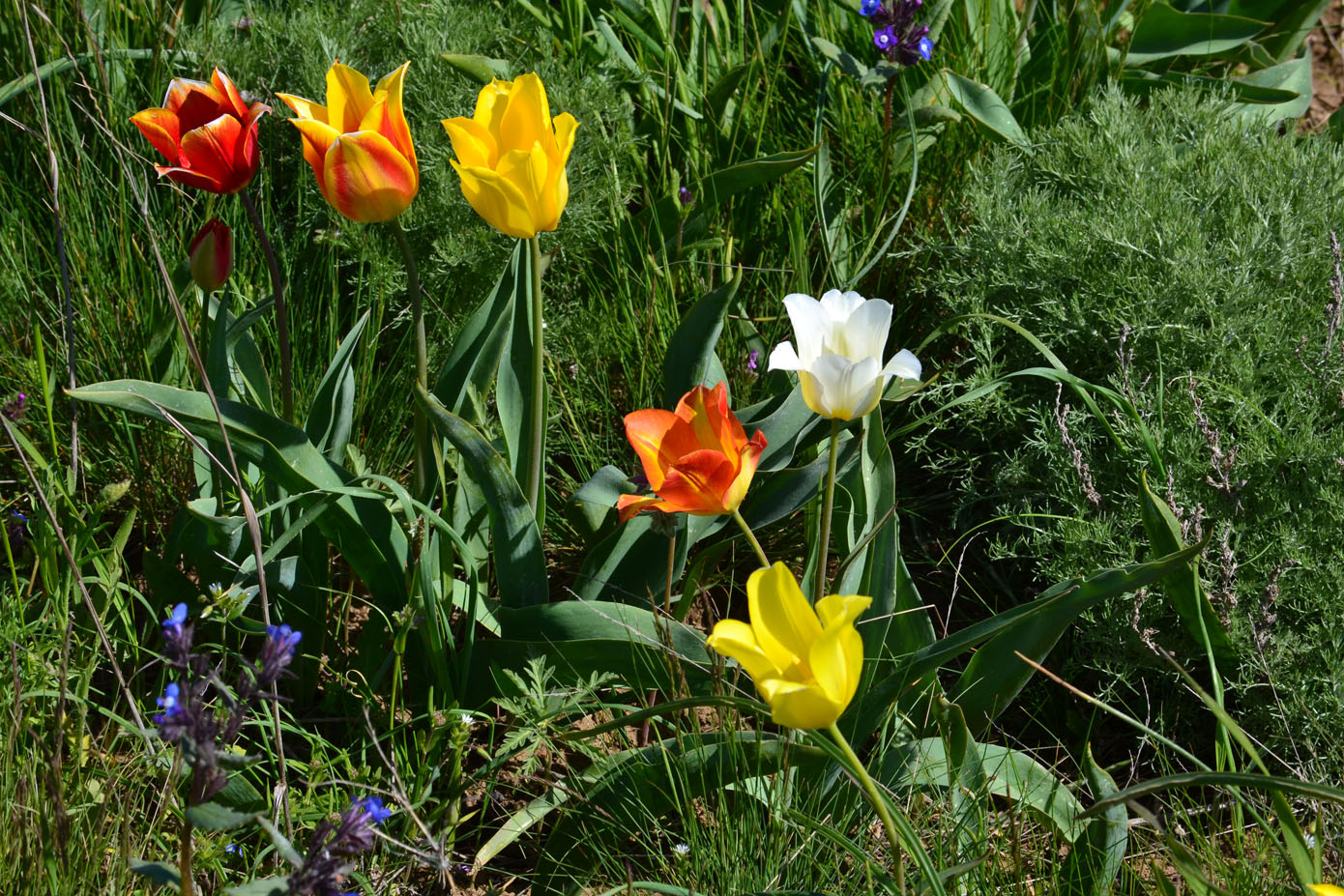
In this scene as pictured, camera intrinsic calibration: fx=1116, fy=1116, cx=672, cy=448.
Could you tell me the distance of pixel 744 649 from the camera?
0.92 metres

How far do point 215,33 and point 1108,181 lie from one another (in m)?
1.85

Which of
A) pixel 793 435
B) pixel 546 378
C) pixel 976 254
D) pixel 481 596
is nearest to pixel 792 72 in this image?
pixel 976 254

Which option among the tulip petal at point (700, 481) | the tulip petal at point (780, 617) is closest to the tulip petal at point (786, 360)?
the tulip petal at point (700, 481)

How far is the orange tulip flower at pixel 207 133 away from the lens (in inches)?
51.3

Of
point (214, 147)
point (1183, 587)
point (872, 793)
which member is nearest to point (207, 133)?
point (214, 147)

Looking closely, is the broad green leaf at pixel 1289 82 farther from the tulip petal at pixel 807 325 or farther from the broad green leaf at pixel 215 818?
the broad green leaf at pixel 215 818

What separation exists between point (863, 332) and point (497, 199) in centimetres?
43

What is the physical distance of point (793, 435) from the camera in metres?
1.62

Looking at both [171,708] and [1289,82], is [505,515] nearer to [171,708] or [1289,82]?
[171,708]

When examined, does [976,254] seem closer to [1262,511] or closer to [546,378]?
[1262,511]

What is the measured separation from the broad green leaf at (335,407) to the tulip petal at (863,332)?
0.68m

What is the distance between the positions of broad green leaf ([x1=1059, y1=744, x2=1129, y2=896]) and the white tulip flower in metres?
0.46

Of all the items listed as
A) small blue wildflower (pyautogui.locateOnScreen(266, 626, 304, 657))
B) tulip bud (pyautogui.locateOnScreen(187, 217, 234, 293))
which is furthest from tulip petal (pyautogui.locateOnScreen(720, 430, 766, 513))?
tulip bud (pyautogui.locateOnScreen(187, 217, 234, 293))

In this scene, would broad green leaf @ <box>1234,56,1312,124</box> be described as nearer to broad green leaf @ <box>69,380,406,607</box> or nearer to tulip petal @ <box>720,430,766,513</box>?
tulip petal @ <box>720,430,766,513</box>
